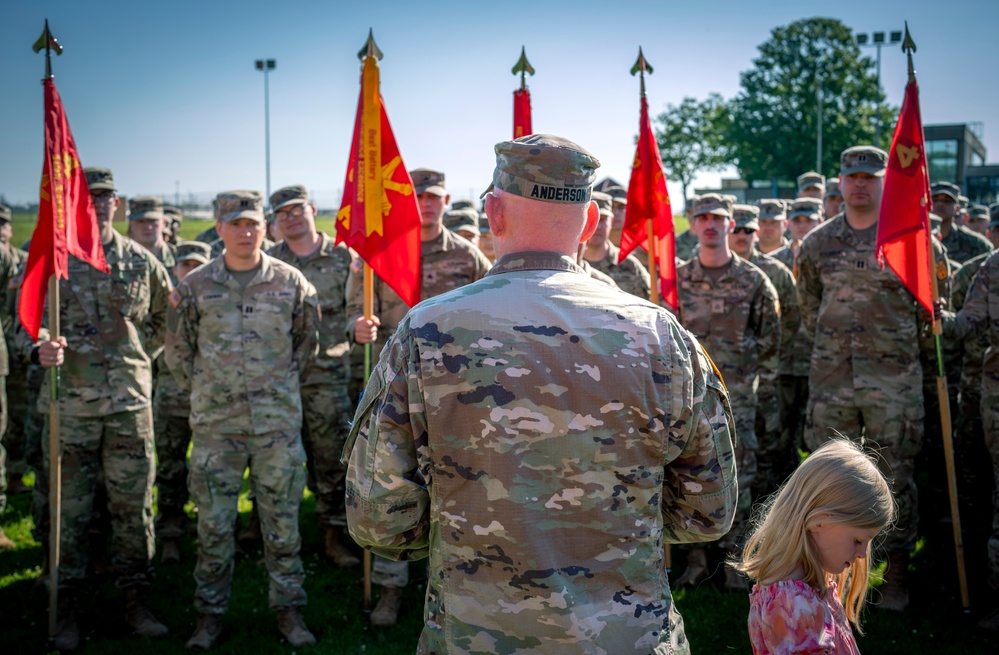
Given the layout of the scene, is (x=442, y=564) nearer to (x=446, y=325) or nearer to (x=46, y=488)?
(x=446, y=325)

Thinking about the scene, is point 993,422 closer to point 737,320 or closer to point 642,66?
point 737,320

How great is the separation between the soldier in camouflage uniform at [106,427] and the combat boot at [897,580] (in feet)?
16.4

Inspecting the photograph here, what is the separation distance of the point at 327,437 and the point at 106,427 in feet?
6.38

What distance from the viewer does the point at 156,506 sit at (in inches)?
330

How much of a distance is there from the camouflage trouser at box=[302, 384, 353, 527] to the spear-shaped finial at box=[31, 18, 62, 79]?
122 inches

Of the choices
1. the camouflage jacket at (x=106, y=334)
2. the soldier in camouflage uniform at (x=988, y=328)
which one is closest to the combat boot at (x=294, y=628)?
the camouflage jacket at (x=106, y=334)

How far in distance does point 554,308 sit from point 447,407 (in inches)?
16.1

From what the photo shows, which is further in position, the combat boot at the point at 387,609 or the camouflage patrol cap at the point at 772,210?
the camouflage patrol cap at the point at 772,210

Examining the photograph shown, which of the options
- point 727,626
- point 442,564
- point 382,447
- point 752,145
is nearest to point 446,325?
point 382,447

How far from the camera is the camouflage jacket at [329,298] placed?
7.57 metres

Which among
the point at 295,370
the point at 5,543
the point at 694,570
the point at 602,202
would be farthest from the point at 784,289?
the point at 5,543

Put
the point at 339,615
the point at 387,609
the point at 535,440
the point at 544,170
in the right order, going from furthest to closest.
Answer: the point at 339,615 → the point at 387,609 → the point at 544,170 → the point at 535,440

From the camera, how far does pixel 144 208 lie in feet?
28.2

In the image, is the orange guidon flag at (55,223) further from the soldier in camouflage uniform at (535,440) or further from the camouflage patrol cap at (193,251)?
the soldier in camouflage uniform at (535,440)
